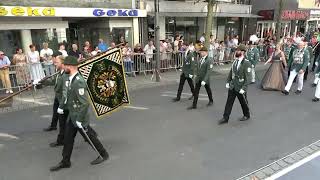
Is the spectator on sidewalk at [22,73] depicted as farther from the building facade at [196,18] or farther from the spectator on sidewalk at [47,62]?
the building facade at [196,18]

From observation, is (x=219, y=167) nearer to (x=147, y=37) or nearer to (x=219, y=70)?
(x=219, y=70)

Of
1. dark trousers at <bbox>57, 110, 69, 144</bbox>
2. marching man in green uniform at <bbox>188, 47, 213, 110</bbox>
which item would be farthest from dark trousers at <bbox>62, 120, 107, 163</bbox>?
marching man in green uniform at <bbox>188, 47, 213, 110</bbox>

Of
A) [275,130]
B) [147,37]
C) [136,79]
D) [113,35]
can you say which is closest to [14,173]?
[275,130]

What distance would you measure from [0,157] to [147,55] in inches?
316

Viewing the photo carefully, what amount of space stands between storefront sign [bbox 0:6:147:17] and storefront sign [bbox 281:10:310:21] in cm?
1437

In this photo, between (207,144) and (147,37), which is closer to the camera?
(207,144)

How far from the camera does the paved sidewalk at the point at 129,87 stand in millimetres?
8820

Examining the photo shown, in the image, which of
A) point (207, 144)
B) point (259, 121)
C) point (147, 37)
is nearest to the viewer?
point (207, 144)

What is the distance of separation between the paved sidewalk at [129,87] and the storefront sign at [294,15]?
439 inches

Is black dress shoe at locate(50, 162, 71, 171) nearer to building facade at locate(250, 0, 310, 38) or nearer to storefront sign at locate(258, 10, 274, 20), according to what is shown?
building facade at locate(250, 0, 310, 38)

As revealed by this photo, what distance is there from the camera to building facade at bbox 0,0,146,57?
11516 mm

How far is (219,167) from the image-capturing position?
16.3 ft

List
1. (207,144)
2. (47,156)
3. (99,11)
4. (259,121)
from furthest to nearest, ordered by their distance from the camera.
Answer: (99,11), (259,121), (207,144), (47,156)

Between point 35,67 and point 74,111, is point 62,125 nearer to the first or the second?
point 74,111
